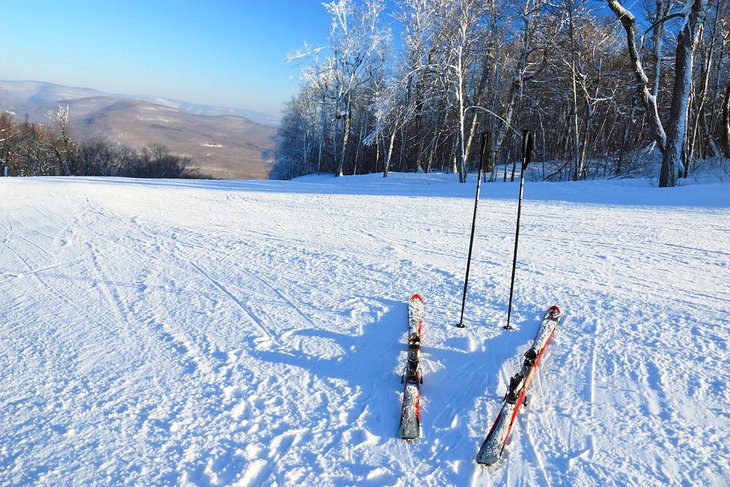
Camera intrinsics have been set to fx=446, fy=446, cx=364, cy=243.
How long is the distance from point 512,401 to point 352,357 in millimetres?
1340

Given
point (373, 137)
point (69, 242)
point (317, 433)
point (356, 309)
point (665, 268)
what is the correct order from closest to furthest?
point (317, 433) → point (356, 309) → point (665, 268) → point (69, 242) → point (373, 137)

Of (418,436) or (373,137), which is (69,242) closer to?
(418,436)

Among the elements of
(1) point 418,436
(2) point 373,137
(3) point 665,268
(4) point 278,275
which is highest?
(2) point 373,137

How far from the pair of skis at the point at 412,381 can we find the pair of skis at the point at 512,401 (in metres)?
0.44

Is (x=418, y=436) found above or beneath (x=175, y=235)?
beneath

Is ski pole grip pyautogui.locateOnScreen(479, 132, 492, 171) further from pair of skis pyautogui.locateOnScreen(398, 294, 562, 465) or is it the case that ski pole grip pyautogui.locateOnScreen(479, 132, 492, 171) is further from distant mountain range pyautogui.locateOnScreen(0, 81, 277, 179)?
distant mountain range pyautogui.locateOnScreen(0, 81, 277, 179)

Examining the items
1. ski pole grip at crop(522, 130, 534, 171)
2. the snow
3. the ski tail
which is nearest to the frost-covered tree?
the snow

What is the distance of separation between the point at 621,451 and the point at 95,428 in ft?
10.7

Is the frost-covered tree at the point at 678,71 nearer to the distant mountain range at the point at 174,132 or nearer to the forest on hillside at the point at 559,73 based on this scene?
the forest on hillside at the point at 559,73

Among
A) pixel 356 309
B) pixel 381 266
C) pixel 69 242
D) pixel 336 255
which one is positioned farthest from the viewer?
pixel 69 242

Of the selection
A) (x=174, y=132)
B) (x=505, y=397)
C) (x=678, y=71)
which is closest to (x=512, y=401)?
(x=505, y=397)

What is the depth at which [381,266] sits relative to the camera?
19.4 ft

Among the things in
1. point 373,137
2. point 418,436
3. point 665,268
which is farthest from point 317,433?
point 373,137

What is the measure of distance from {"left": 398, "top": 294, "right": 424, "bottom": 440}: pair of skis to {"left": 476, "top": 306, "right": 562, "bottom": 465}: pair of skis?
0.44m
